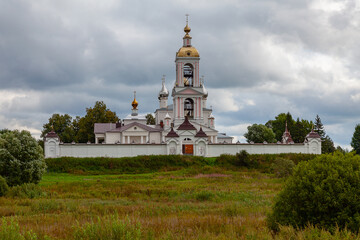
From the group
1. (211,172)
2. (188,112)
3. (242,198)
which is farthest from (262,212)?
(188,112)

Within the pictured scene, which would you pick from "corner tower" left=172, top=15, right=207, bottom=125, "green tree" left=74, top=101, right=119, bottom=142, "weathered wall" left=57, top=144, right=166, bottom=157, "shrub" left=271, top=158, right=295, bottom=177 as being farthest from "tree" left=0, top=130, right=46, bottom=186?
"green tree" left=74, top=101, right=119, bottom=142

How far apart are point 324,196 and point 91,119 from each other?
8095 centimetres

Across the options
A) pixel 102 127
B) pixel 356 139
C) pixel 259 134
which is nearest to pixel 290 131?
pixel 259 134

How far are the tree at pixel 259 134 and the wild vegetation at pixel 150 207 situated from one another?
39.9 m

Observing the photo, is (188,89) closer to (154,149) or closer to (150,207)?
(154,149)

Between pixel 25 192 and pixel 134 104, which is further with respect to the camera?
pixel 134 104

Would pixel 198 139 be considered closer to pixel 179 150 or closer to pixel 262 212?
pixel 179 150

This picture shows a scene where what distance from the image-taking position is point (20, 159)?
3008cm

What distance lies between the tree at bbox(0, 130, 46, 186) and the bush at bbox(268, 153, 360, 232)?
22.4 metres

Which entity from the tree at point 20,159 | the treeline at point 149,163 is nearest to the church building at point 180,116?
the treeline at point 149,163

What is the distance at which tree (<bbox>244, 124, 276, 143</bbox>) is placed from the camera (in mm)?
94312

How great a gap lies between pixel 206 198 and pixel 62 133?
70985 mm

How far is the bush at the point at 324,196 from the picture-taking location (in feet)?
34.0

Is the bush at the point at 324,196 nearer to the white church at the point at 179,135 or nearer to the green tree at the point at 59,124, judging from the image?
the white church at the point at 179,135
